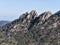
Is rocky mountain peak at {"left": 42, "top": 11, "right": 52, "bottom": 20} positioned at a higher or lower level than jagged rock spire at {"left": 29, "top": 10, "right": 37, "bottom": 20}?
lower

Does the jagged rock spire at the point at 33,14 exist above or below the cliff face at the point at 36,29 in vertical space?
above

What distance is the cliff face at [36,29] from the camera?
132137mm

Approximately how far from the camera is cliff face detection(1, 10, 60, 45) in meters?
132

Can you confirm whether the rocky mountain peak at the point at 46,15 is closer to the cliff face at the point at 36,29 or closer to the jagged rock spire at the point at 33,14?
the cliff face at the point at 36,29

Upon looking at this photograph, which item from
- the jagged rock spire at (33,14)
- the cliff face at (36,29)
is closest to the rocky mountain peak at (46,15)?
the cliff face at (36,29)

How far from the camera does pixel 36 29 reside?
534 feet

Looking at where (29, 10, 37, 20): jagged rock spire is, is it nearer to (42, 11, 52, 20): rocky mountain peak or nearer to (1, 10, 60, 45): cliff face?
(1, 10, 60, 45): cliff face

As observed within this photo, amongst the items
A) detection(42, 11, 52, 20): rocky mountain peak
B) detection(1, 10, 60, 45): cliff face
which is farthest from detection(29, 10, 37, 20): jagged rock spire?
detection(42, 11, 52, 20): rocky mountain peak

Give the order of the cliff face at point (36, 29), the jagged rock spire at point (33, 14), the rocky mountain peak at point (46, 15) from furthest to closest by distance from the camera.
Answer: the jagged rock spire at point (33, 14) < the rocky mountain peak at point (46, 15) < the cliff face at point (36, 29)

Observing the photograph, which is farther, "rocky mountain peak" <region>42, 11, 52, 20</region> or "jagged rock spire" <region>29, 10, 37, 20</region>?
"jagged rock spire" <region>29, 10, 37, 20</region>

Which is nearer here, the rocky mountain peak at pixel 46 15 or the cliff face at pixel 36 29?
the cliff face at pixel 36 29

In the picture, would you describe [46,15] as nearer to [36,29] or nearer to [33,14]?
[33,14]

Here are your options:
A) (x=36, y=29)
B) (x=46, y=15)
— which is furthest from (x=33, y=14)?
(x=36, y=29)

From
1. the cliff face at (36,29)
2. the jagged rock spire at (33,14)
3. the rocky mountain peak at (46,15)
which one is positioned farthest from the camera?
the jagged rock spire at (33,14)
